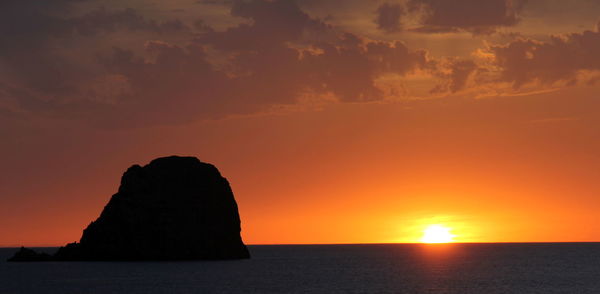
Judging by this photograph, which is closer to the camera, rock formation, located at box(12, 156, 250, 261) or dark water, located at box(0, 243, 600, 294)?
dark water, located at box(0, 243, 600, 294)

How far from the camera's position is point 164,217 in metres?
179

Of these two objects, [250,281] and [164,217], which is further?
[164,217]

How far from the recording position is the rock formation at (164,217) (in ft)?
585

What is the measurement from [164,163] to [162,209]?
1157 cm

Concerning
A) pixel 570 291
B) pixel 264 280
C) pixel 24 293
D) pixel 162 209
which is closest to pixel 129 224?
pixel 162 209

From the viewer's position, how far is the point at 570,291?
122 m

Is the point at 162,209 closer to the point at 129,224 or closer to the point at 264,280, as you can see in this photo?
the point at 129,224

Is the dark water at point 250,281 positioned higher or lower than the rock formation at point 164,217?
lower

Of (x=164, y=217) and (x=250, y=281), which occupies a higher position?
(x=164, y=217)

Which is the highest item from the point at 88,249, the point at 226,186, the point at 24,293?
the point at 226,186

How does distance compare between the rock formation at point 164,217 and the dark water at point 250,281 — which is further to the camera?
the rock formation at point 164,217

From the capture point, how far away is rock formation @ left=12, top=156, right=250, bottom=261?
178m

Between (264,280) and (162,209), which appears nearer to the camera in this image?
(264,280)

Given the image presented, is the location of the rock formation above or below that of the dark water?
above
